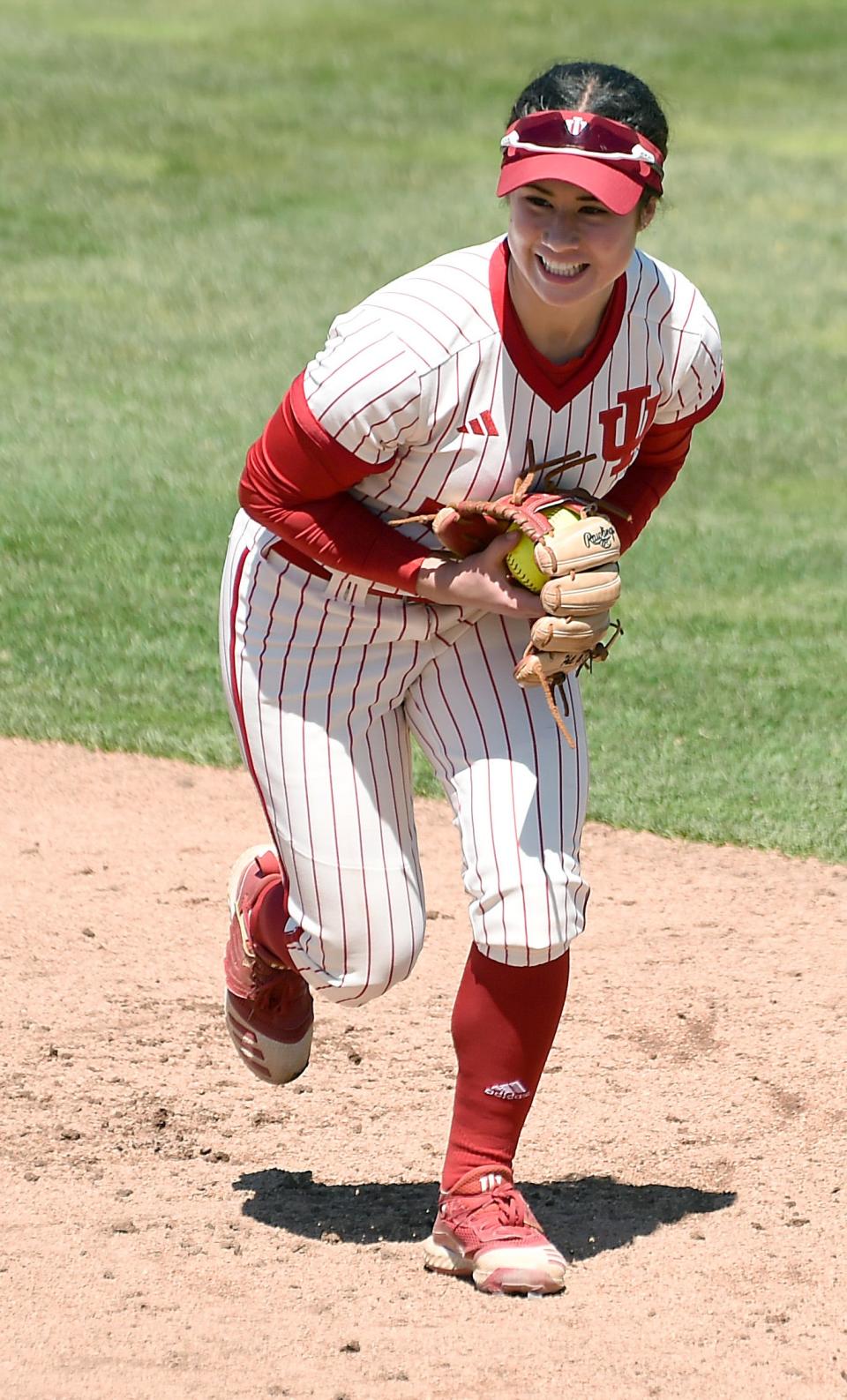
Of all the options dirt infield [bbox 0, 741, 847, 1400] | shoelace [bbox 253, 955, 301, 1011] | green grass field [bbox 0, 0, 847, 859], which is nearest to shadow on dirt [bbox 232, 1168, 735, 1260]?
dirt infield [bbox 0, 741, 847, 1400]

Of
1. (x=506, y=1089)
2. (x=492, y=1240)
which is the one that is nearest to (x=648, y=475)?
(x=506, y=1089)

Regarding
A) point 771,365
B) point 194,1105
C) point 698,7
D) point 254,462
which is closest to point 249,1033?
point 194,1105

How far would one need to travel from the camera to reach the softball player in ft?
10.3

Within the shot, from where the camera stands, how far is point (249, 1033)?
3.88 meters

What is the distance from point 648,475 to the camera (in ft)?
12.0

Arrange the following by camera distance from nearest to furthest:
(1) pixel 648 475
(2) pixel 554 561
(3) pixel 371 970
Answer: (2) pixel 554 561
(3) pixel 371 970
(1) pixel 648 475

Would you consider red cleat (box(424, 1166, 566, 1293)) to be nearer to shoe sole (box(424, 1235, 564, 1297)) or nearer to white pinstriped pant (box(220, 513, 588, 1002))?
shoe sole (box(424, 1235, 564, 1297))

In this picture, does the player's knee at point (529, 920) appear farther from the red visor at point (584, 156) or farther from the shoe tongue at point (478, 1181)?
the red visor at point (584, 156)

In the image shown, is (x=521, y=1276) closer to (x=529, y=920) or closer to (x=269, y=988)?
(x=529, y=920)

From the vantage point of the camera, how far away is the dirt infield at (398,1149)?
307cm

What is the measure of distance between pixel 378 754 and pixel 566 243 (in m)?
0.96

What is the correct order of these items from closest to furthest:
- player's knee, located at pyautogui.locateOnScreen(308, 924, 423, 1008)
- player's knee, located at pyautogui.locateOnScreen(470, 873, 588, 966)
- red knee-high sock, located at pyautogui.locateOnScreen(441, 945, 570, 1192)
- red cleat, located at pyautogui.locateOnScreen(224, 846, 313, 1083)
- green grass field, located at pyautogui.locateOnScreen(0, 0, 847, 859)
→ player's knee, located at pyautogui.locateOnScreen(470, 873, 588, 966)
red knee-high sock, located at pyautogui.locateOnScreen(441, 945, 570, 1192)
player's knee, located at pyautogui.locateOnScreen(308, 924, 423, 1008)
red cleat, located at pyautogui.locateOnScreen(224, 846, 313, 1083)
green grass field, located at pyautogui.locateOnScreen(0, 0, 847, 859)

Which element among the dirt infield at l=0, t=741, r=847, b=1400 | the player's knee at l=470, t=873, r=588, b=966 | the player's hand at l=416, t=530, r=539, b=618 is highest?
the player's hand at l=416, t=530, r=539, b=618

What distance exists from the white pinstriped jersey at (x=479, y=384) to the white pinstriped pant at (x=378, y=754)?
20cm
